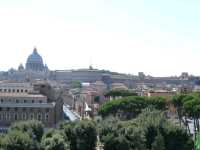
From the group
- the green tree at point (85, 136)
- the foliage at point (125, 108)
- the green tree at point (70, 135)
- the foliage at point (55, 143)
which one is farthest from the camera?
the foliage at point (125, 108)

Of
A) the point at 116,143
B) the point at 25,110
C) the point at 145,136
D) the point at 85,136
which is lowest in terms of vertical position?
the point at 116,143

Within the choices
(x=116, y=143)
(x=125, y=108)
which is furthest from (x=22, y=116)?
(x=116, y=143)

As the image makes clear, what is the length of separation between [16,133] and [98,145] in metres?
12.9

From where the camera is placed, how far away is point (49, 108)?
68.6 meters

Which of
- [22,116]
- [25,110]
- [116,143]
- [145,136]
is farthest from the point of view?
[25,110]

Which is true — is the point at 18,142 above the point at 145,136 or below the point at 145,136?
above

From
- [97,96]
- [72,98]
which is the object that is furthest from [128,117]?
[72,98]

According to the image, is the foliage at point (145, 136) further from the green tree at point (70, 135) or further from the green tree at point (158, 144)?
the green tree at point (70, 135)

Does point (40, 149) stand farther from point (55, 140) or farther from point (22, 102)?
point (22, 102)

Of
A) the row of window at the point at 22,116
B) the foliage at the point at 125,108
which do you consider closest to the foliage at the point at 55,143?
the row of window at the point at 22,116

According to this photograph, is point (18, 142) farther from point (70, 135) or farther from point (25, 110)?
point (25, 110)

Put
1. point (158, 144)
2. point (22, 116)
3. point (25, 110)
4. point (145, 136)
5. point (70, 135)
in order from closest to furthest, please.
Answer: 1. point (158, 144)
2. point (70, 135)
3. point (145, 136)
4. point (22, 116)
5. point (25, 110)

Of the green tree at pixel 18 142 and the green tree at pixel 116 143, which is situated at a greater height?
the green tree at pixel 18 142

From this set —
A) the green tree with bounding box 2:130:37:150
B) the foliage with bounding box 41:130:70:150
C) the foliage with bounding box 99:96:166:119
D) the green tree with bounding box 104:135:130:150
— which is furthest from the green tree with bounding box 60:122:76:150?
the foliage with bounding box 99:96:166:119
